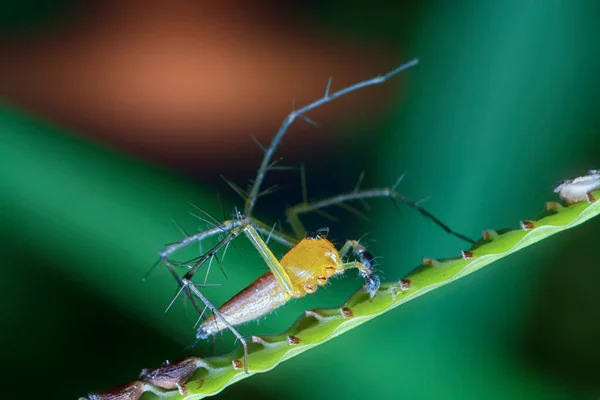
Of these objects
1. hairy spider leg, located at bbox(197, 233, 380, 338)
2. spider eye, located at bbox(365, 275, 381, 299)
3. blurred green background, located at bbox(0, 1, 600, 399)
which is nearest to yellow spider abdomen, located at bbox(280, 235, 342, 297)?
hairy spider leg, located at bbox(197, 233, 380, 338)

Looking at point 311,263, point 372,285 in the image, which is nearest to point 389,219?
point 311,263

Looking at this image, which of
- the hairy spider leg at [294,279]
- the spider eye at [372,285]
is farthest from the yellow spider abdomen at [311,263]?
the spider eye at [372,285]

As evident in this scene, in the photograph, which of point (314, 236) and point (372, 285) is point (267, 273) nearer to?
point (314, 236)

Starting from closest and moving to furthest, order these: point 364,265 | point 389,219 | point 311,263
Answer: point 364,265 → point 311,263 → point 389,219

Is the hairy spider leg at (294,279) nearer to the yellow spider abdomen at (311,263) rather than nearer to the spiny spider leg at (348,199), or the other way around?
A: the yellow spider abdomen at (311,263)

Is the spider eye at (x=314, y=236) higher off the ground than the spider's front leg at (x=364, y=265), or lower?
higher

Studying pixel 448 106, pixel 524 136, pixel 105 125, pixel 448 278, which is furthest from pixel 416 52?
pixel 448 278

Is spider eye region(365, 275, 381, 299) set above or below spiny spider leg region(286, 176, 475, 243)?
below

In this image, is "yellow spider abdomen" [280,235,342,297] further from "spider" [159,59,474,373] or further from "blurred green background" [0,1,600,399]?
"blurred green background" [0,1,600,399]
